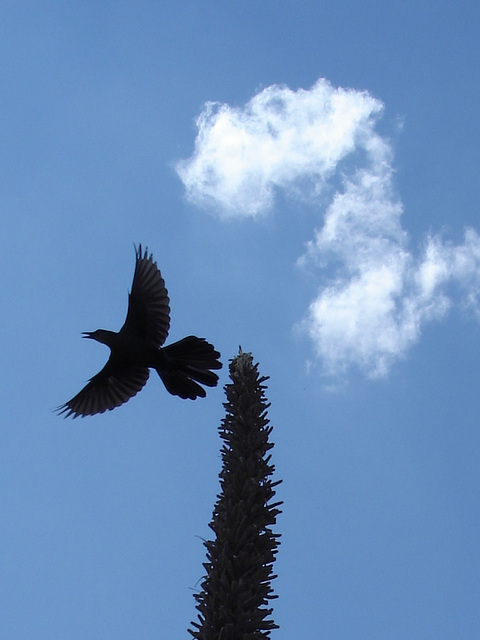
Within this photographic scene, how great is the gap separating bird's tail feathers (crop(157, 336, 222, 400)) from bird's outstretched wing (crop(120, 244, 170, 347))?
484 millimetres

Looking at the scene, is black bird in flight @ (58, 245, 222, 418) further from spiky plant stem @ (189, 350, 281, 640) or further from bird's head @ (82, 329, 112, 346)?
spiky plant stem @ (189, 350, 281, 640)

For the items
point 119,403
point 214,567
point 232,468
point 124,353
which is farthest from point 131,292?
point 214,567

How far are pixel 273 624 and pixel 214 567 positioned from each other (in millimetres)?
484


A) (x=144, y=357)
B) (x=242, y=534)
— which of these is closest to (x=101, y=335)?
(x=144, y=357)

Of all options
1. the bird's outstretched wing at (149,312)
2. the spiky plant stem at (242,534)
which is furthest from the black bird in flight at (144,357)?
the spiky plant stem at (242,534)

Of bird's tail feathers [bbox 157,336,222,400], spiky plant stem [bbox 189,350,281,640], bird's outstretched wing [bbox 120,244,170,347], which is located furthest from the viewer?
bird's outstretched wing [bbox 120,244,170,347]

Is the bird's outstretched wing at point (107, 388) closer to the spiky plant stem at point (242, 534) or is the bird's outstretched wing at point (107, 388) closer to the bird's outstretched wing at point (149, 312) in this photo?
the bird's outstretched wing at point (149, 312)

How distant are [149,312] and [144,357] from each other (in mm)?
628

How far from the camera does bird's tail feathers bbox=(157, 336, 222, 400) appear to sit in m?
7.73

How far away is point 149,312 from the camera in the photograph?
8359 millimetres

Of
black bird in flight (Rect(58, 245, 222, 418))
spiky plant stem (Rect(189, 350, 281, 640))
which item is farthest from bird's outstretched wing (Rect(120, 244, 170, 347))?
spiky plant stem (Rect(189, 350, 281, 640))

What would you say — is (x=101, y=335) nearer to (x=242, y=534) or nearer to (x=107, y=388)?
(x=107, y=388)

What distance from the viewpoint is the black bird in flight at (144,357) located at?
7.77m

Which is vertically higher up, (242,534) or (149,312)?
(149,312)
